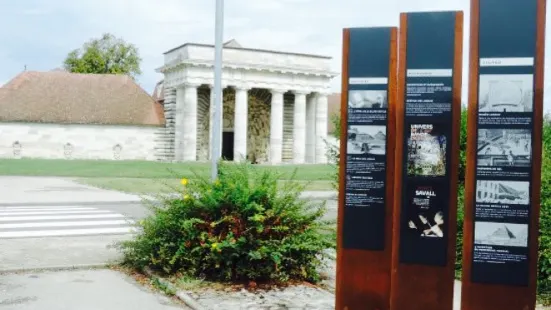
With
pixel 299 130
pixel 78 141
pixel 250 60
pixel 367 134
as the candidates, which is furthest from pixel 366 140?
pixel 299 130

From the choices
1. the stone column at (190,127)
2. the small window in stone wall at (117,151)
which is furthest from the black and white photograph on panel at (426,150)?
the small window in stone wall at (117,151)

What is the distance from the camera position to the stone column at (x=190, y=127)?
5550 centimetres

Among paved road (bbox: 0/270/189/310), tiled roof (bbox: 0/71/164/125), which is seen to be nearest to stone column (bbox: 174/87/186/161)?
tiled roof (bbox: 0/71/164/125)

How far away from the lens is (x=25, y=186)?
24.5 m

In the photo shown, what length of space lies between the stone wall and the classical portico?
8.14 feet

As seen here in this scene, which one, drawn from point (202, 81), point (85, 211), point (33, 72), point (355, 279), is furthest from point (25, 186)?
point (33, 72)

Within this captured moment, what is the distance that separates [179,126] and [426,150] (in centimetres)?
5283

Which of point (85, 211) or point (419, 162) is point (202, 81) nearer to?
point (85, 211)

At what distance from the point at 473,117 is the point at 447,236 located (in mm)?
1018

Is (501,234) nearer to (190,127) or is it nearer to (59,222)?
(59,222)

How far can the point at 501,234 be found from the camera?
5.11 metres

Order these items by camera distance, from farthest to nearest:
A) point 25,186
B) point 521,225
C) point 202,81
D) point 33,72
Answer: point 33,72 < point 202,81 < point 25,186 < point 521,225

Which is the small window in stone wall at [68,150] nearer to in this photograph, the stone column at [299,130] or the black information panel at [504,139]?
the stone column at [299,130]

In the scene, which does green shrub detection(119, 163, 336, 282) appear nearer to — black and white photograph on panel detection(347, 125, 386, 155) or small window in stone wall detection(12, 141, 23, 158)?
black and white photograph on panel detection(347, 125, 386, 155)
